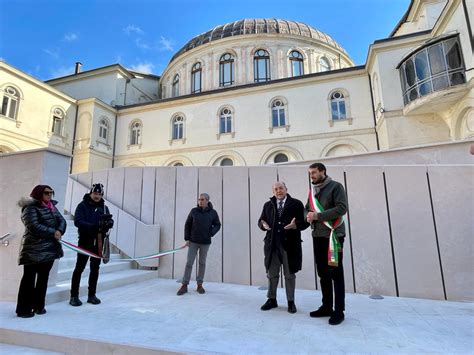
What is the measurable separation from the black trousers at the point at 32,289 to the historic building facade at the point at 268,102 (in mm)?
16573

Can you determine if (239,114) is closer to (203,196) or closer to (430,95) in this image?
(430,95)

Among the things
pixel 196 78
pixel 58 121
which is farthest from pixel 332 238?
pixel 196 78

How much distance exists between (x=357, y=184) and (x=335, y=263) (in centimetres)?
244

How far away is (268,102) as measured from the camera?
21234 millimetres

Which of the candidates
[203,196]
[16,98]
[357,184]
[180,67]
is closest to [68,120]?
[16,98]

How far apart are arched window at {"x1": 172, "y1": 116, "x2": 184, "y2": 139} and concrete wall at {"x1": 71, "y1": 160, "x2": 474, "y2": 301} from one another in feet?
58.4

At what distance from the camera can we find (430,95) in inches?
555

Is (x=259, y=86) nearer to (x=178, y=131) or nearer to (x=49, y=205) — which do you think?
(x=178, y=131)

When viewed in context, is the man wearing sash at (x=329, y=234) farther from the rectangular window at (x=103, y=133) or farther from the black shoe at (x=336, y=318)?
the rectangular window at (x=103, y=133)

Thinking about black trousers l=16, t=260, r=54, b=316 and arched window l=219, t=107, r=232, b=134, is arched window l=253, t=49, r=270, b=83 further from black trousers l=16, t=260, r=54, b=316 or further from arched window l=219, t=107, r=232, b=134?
black trousers l=16, t=260, r=54, b=316

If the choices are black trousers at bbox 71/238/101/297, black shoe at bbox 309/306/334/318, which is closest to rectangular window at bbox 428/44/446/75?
black shoe at bbox 309/306/334/318

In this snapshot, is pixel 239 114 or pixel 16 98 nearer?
pixel 16 98

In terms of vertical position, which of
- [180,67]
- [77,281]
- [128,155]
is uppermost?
[180,67]

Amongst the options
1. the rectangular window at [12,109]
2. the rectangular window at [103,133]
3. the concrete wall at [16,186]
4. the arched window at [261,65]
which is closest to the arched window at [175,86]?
the arched window at [261,65]
